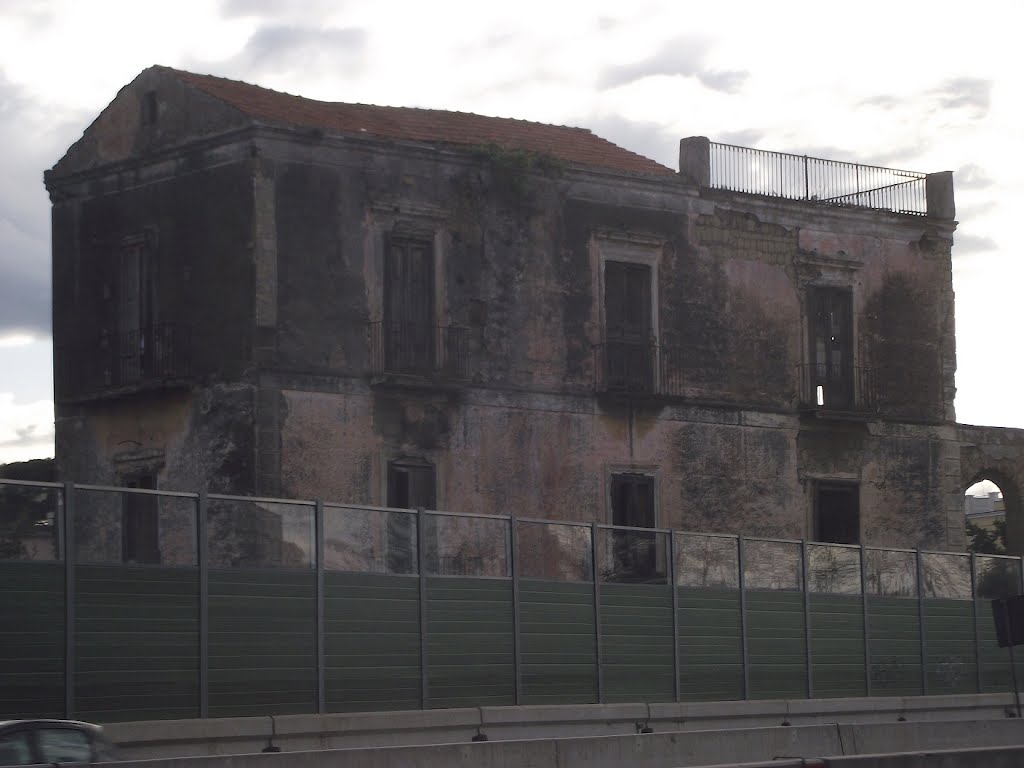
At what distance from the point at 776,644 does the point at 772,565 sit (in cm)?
113

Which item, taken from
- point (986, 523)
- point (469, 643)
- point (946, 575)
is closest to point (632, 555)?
point (469, 643)

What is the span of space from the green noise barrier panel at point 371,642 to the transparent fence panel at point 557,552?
6.89 ft

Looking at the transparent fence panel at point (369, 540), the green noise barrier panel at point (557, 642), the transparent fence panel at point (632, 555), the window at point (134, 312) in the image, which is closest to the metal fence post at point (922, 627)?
the transparent fence panel at point (632, 555)

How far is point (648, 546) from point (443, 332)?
866 cm

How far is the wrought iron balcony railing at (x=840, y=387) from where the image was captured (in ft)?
128

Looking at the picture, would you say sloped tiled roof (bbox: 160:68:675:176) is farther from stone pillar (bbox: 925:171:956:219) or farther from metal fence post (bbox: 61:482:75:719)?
metal fence post (bbox: 61:482:75:719)

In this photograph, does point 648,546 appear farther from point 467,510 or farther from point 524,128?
point 524,128

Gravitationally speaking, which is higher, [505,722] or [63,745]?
[63,745]

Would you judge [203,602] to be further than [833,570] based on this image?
No

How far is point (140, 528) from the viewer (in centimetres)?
2000

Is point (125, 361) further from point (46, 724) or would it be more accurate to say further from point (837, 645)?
point (46, 724)

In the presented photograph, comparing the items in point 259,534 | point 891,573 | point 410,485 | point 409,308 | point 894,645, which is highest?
point 409,308

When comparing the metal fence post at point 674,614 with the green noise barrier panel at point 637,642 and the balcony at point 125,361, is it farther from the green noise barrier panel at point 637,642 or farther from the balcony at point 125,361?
the balcony at point 125,361

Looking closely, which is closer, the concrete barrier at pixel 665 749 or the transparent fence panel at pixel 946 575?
the concrete barrier at pixel 665 749
